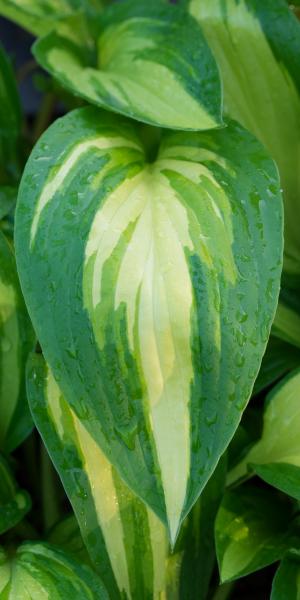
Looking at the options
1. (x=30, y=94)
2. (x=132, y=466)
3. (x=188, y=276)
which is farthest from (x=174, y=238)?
(x=30, y=94)

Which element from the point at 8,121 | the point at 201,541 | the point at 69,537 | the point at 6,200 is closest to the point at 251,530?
the point at 201,541

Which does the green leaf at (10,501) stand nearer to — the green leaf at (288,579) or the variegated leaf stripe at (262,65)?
the green leaf at (288,579)

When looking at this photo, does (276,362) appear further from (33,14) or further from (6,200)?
(33,14)

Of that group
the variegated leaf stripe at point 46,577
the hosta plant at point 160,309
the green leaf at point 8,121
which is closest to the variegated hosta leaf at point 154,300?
the hosta plant at point 160,309

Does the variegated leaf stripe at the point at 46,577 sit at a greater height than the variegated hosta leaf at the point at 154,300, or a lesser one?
lesser

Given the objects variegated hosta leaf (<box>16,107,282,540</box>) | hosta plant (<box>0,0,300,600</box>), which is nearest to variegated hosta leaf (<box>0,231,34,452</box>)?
hosta plant (<box>0,0,300,600</box>)

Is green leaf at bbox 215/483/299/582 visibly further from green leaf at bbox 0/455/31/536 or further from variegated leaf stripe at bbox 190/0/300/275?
variegated leaf stripe at bbox 190/0/300/275

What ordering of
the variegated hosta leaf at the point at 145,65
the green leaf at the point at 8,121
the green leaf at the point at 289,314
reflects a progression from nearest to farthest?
the variegated hosta leaf at the point at 145,65
the green leaf at the point at 289,314
the green leaf at the point at 8,121
